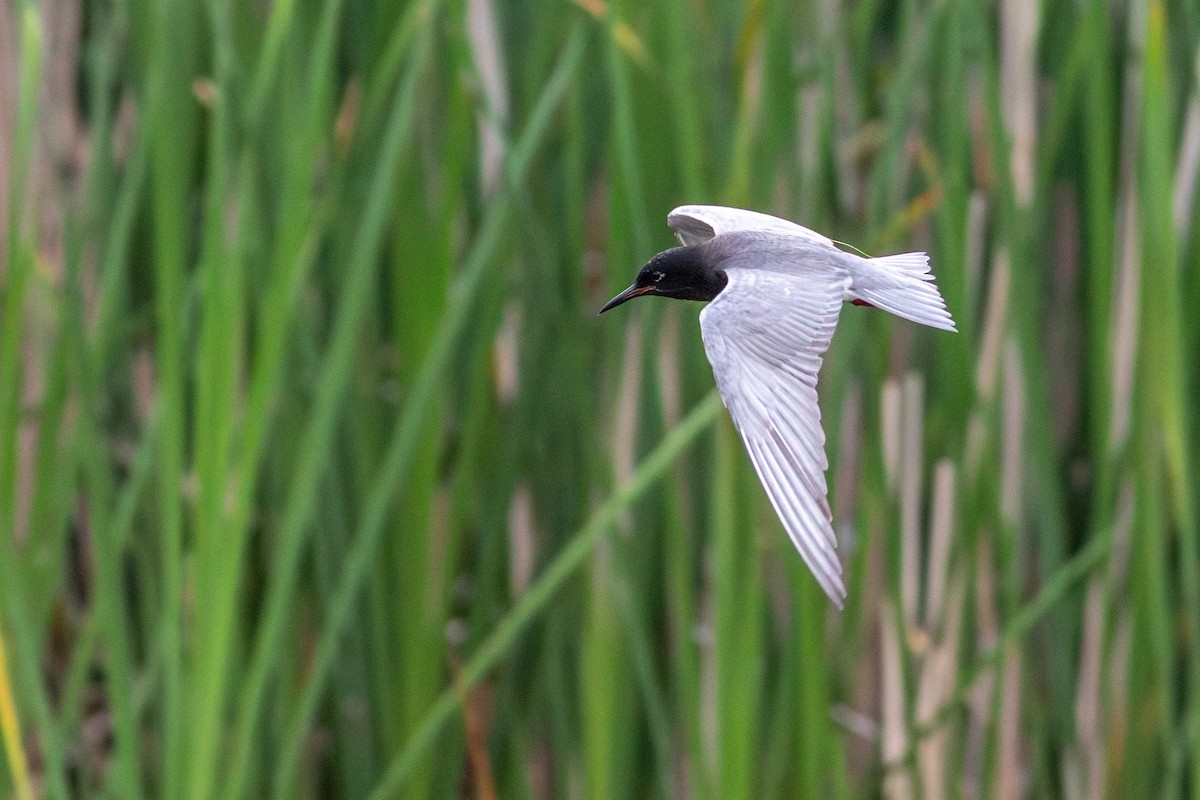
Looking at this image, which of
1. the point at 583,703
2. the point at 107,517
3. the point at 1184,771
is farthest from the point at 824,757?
Answer: the point at 107,517

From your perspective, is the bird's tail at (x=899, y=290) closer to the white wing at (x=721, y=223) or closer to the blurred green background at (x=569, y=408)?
the white wing at (x=721, y=223)

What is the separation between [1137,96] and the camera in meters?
1.26

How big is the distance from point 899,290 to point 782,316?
3.8 inches

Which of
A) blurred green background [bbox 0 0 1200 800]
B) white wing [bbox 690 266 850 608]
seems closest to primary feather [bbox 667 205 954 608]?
white wing [bbox 690 266 850 608]

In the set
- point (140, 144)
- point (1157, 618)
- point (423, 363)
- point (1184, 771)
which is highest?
point (140, 144)

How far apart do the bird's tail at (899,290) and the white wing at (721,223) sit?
33mm

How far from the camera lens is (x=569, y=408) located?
48.9 inches

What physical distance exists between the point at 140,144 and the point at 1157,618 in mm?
826

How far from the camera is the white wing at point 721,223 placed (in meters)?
0.95

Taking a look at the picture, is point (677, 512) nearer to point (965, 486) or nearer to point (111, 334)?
point (965, 486)

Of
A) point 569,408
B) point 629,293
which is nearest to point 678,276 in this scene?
point 629,293

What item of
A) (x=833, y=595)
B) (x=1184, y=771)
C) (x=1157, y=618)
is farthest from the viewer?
(x=1184, y=771)

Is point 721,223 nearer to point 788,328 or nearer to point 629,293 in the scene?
point 629,293

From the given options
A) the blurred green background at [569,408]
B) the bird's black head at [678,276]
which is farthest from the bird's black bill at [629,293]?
the blurred green background at [569,408]
